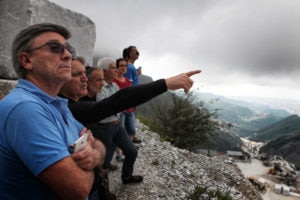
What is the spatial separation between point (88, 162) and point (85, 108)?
0.93 meters

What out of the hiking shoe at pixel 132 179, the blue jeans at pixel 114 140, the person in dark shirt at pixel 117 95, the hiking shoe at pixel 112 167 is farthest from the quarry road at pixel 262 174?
the person in dark shirt at pixel 117 95

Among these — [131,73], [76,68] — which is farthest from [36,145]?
[131,73]

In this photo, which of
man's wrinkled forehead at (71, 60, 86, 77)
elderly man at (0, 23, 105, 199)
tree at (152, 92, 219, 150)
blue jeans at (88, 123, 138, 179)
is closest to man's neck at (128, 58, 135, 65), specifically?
blue jeans at (88, 123, 138, 179)

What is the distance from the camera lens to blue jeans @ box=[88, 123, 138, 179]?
3.22 metres

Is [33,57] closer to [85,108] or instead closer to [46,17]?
[85,108]

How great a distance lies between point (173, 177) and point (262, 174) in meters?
26.5

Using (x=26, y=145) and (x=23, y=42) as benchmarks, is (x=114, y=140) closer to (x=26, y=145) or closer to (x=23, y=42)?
(x=23, y=42)

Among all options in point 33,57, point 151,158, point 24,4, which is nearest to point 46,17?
point 24,4

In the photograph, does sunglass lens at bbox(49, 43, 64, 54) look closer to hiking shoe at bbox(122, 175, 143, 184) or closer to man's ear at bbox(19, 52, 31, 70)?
man's ear at bbox(19, 52, 31, 70)

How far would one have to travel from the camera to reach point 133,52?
547 centimetres

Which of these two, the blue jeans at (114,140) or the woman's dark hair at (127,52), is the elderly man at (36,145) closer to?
the blue jeans at (114,140)

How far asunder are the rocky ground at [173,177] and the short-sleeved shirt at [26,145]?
3.20 meters

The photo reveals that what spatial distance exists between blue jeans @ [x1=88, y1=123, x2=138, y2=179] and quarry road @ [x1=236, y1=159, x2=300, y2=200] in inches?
729

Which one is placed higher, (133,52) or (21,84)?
(133,52)
